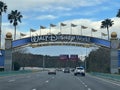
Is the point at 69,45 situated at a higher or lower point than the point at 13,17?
lower

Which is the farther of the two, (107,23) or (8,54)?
(107,23)

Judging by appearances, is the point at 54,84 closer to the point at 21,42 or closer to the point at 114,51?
the point at 114,51

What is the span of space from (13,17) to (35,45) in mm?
30889

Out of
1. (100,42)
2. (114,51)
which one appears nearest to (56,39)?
(100,42)

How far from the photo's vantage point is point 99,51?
130250mm

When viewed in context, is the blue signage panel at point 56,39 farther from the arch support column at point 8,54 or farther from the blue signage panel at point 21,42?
the arch support column at point 8,54

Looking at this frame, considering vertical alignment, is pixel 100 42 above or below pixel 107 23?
below

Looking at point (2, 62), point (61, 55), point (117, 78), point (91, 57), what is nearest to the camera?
point (117, 78)

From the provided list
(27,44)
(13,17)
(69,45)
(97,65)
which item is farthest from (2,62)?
(97,65)

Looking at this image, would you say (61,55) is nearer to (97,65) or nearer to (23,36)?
(97,65)

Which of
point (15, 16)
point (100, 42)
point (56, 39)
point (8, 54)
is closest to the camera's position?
point (8, 54)

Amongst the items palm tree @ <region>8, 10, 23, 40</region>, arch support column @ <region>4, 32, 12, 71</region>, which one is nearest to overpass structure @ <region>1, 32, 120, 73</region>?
arch support column @ <region>4, 32, 12, 71</region>

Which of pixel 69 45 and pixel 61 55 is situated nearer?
pixel 69 45

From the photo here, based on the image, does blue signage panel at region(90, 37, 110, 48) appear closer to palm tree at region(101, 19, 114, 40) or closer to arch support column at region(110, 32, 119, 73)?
arch support column at region(110, 32, 119, 73)
